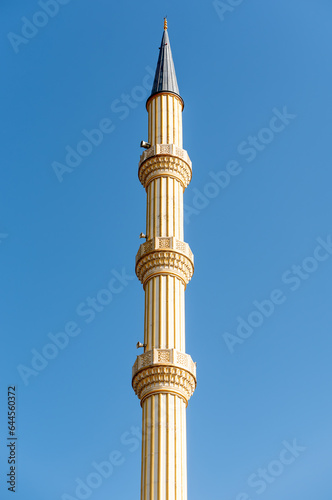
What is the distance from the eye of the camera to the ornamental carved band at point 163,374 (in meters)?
22.7

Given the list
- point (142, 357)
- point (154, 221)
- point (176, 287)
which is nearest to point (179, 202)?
point (154, 221)

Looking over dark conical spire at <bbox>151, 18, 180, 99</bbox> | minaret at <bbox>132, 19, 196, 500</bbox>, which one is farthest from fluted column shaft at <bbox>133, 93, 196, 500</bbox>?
dark conical spire at <bbox>151, 18, 180, 99</bbox>

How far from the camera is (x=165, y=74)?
94.2 feet

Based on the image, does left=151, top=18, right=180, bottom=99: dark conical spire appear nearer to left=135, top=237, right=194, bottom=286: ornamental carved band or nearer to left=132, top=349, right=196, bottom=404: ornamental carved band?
left=135, top=237, right=194, bottom=286: ornamental carved band

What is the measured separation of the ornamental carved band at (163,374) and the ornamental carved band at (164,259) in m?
2.62

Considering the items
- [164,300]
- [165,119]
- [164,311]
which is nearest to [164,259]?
[164,300]

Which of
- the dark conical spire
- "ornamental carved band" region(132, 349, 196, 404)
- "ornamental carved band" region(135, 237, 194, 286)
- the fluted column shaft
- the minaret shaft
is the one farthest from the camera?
the dark conical spire

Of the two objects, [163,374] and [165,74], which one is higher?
[165,74]

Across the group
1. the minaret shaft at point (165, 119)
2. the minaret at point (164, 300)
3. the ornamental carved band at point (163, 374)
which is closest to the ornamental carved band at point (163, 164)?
the minaret at point (164, 300)

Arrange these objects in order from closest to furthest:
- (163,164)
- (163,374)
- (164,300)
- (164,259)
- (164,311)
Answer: (163,374), (164,311), (164,300), (164,259), (163,164)

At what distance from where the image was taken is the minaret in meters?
21.6

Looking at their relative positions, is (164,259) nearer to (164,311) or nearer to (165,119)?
(164,311)

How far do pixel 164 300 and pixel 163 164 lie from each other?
4.73m

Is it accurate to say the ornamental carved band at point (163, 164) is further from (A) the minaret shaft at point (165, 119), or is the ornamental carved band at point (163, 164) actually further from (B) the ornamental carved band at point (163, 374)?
(B) the ornamental carved band at point (163, 374)
